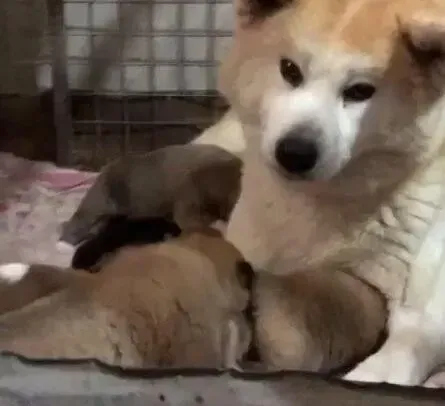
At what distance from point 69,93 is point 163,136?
232mm

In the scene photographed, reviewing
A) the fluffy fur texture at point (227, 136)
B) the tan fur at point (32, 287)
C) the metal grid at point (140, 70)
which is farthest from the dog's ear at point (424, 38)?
the metal grid at point (140, 70)

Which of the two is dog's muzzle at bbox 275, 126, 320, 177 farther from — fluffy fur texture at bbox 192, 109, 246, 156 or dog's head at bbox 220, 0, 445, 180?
fluffy fur texture at bbox 192, 109, 246, 156

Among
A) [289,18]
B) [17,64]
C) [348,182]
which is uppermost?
[289,18]

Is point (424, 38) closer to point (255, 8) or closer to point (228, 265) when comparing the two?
point (255, 8)

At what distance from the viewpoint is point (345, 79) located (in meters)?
1.00

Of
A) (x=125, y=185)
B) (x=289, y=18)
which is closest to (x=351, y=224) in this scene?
(x=289, y=18)

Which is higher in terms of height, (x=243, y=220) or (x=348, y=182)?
(x=348, y=182)

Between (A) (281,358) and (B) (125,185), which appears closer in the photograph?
(A) (281,358)

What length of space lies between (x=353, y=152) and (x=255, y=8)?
0.72 ft

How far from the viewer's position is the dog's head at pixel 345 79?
3.26ft

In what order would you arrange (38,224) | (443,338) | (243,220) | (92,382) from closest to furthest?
(92,382) < (443,338) < (243,220) < (38,224)

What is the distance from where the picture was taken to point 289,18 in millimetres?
1040

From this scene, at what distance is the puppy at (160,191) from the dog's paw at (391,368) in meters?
0.43

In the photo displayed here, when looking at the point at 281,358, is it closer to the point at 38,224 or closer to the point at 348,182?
the point at 348,182
